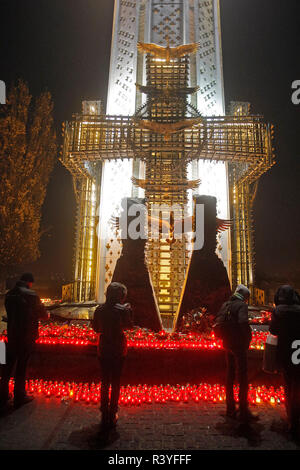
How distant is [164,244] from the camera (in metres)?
11.0

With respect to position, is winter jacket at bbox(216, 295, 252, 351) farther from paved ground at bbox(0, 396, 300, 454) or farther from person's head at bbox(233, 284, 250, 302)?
paved ground at bbox(0, 396, 300, 454)

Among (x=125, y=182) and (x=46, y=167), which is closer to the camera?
(x=125, y=182)

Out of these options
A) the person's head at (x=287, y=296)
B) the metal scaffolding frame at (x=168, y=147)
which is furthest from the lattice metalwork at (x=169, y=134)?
the person's head at (x=287, y=296)

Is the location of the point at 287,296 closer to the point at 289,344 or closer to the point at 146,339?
the point at 289,344

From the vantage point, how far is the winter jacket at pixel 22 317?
14.0 feet

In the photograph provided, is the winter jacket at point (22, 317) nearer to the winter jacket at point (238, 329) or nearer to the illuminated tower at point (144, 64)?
the winter jacket at point (238, 329)

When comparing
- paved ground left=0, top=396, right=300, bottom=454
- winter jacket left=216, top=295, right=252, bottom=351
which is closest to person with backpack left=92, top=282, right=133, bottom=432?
paved ground left=0, top=396, right=300, bottom=454

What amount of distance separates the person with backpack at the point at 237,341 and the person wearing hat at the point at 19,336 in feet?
10.8

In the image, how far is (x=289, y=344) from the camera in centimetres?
369

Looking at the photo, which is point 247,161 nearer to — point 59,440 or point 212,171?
point 212,171

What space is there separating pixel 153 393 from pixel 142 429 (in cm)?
105

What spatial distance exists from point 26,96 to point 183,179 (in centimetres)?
1555
